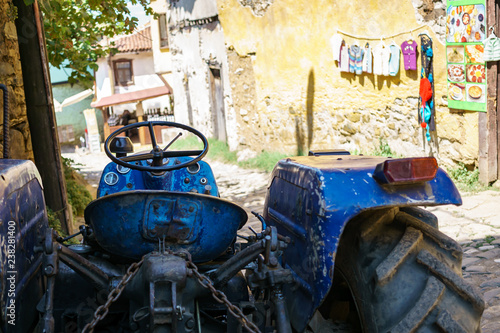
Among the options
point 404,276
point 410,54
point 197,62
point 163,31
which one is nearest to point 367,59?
point 410,54

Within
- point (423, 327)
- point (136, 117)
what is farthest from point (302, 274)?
point (136, 117)

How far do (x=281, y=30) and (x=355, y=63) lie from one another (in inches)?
88.7

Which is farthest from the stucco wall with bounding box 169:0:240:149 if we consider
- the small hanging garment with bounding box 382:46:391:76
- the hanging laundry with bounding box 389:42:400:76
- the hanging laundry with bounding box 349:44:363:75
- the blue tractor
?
the blue tractor

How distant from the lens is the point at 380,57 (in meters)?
8.41

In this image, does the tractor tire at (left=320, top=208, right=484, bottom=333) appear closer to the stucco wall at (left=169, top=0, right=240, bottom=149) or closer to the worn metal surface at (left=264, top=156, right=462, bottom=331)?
the worn metal surface at (left=264, top=156, right=462, bottom=331)

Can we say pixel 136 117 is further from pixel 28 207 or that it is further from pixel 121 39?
pixel 28 207

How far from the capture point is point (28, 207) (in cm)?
287

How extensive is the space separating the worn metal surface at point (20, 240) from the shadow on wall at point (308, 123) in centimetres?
755

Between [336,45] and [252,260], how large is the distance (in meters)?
7.31

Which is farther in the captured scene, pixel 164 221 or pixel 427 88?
pixel 427 88

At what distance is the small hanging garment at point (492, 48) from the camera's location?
660 centimetres

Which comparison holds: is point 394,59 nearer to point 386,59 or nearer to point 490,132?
point 386,59

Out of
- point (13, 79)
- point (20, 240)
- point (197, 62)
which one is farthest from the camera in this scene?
point (197, 62)

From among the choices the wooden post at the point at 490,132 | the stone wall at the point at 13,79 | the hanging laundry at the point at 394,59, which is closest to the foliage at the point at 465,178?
the wooden post at the point at 490,132
